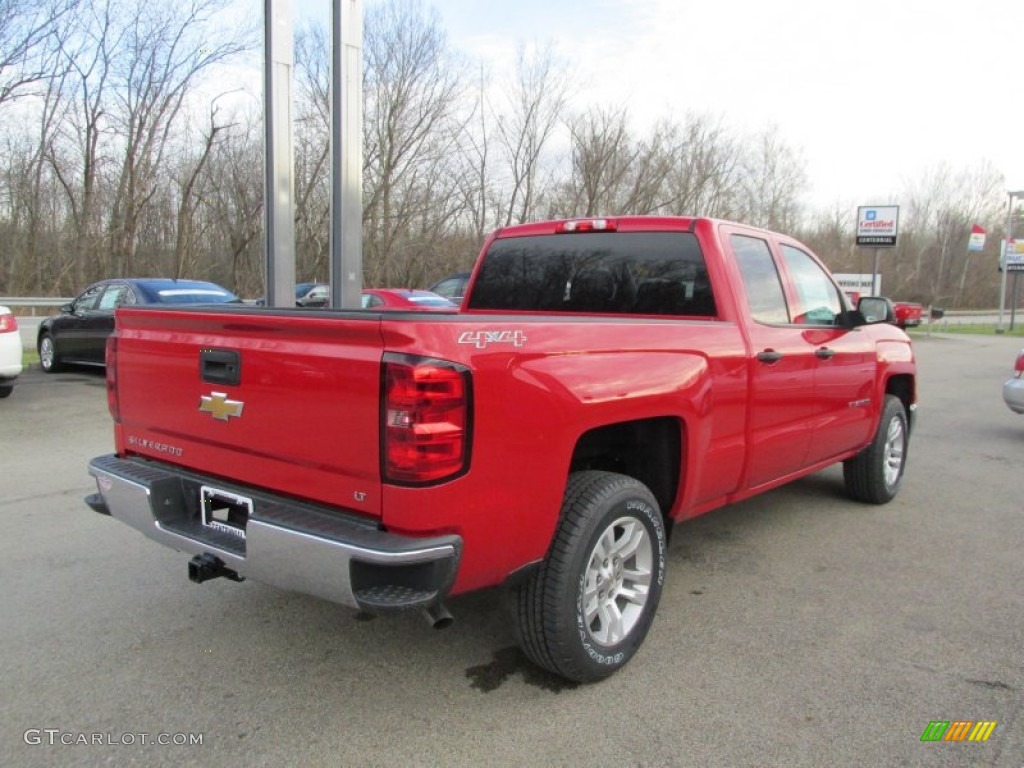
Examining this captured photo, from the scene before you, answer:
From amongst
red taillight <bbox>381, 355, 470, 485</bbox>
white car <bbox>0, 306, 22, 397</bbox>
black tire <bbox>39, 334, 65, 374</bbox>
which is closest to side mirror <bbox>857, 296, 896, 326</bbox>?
red taillight <bbox>381, 355, 470, 485</bbox>

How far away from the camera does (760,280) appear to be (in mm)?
4211

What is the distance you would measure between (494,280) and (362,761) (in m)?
2.87

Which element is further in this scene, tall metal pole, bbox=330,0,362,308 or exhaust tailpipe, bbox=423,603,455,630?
tall metal pole, bbox=330,0,362,308

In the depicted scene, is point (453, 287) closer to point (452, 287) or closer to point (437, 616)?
point (452, 287)

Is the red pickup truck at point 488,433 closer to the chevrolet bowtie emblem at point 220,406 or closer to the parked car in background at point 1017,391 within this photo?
the chevrolet bowtie emblem at point 220,406

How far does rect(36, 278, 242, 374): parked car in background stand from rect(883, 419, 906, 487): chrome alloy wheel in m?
8.53

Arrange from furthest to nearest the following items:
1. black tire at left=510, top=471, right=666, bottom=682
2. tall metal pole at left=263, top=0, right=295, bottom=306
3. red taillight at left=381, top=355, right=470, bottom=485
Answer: tall metal pole at left=263, top=0, right=295, bottom=306 → black tire at left=510, top=471, right=666, bottom=682 → red taillight at left=381, top=355, right=470, bottom=485

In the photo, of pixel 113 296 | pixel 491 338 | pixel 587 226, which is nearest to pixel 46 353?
pixel 113 296

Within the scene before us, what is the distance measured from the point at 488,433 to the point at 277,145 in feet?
18.8

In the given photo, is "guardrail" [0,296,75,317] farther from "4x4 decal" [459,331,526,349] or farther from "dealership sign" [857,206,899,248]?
"dealership sign" [857,206,899,248]

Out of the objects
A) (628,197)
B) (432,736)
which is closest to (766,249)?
(432,736)

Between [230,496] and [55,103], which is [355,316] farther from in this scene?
[55,103]

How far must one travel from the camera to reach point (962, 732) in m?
2.68

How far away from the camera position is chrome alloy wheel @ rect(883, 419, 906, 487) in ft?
18.4
